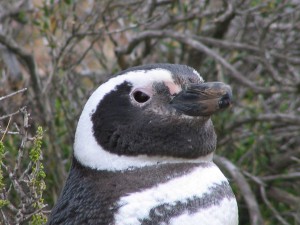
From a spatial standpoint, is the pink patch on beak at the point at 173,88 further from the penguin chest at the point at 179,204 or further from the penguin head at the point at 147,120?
the penguin chest at the point at 179,204

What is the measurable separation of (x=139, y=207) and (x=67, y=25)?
82.3 inches

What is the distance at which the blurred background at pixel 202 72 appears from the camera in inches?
137

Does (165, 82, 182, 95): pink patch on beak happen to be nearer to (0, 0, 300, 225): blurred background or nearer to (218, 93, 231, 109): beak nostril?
(218, 93, 231, 109): beak nostril

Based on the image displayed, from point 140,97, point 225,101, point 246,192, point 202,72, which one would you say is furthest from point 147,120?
point 202,72

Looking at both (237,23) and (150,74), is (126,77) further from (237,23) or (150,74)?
(237,23)

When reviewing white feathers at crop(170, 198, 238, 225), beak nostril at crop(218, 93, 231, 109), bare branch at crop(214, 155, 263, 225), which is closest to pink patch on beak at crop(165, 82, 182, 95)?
beak nostril at crop(218, 93, 231, 109)

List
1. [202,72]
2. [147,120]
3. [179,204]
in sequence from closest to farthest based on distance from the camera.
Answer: [179,204], [147,120], [202,72]

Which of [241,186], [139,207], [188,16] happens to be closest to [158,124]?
[139,207]

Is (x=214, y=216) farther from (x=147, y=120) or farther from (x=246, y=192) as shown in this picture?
(x=246, y=192)

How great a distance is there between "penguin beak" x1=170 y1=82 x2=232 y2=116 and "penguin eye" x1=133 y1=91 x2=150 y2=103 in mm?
74

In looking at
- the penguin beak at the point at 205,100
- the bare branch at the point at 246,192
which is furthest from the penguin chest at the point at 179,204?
the bare branch at the point at 246,192

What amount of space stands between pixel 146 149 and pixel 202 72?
2.08m

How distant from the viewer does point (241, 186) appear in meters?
3.28

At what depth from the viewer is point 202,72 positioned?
13.4 feet
